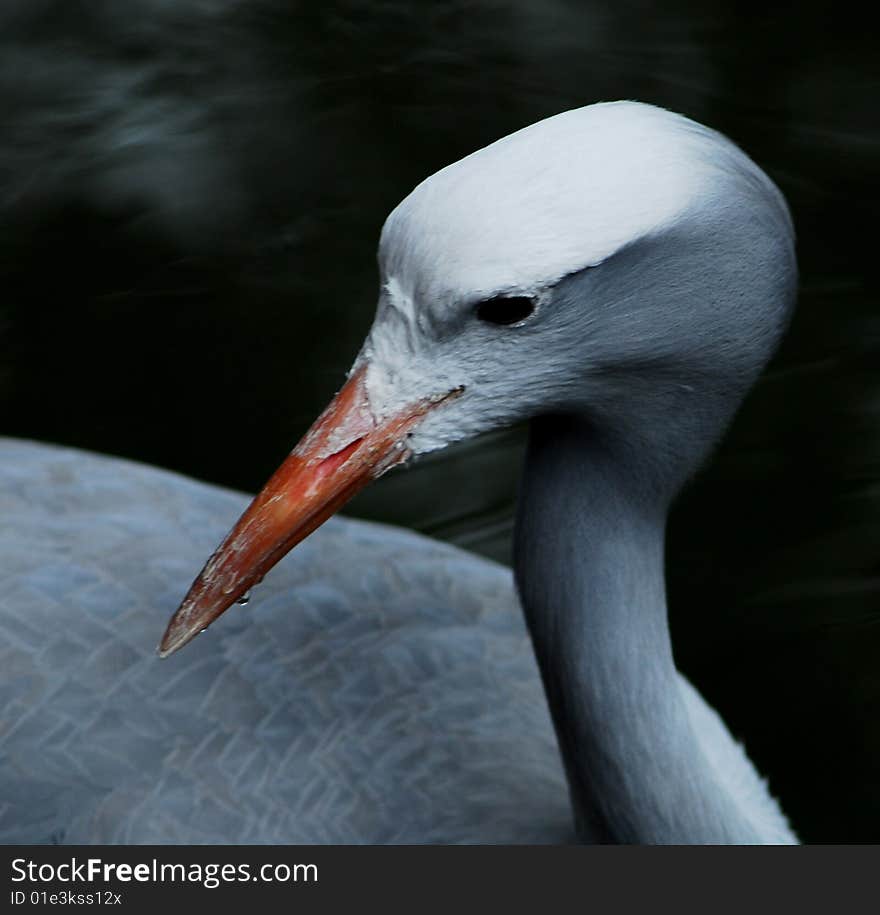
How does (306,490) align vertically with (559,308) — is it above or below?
below

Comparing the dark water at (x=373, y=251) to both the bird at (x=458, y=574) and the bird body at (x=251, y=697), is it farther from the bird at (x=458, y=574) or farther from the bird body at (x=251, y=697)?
the bird body at (x=251, y=697)

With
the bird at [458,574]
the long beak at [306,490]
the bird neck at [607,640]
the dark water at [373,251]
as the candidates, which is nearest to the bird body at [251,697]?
the bird at [458,574]

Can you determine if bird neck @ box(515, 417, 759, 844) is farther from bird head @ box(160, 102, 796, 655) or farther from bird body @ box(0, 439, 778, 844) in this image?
bird body @ box(0, 439, 778, 844)

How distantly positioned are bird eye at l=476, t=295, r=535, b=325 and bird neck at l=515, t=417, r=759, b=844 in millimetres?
229

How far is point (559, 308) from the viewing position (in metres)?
1.86

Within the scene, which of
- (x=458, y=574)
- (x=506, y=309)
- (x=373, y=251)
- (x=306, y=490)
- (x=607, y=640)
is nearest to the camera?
(x=506, y=309)

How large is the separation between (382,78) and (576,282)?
2638 millimetres

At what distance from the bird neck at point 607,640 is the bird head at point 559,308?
93 millimetres

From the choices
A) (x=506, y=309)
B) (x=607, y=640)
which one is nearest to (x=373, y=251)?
(x=607, y=640)

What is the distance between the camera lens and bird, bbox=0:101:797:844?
1.83m

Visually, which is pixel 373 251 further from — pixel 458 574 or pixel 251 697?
pixel 251 697

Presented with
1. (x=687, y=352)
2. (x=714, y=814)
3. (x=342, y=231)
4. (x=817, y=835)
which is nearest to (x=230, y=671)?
(x=714, y=814)

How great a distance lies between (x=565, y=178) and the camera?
5.88 feet

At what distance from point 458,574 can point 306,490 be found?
95cm
